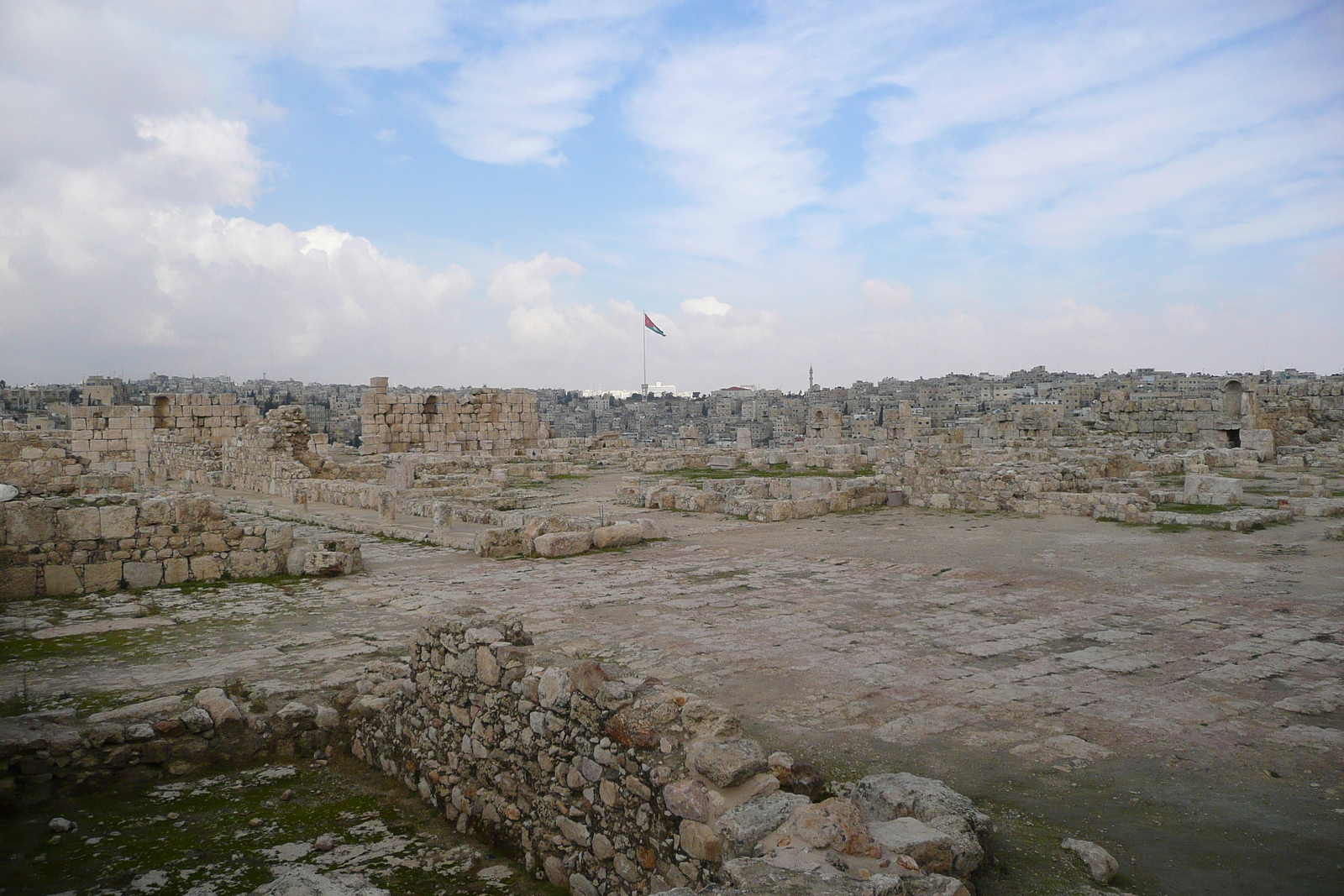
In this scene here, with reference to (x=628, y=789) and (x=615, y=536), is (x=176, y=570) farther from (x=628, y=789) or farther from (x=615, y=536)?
(x=628, y=789)

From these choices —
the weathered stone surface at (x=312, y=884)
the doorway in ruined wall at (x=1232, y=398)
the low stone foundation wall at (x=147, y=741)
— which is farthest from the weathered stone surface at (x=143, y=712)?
the doorway in ruined wall at (x=1232, y=398)

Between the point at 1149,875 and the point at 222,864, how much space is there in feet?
13.9

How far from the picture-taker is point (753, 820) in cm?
313

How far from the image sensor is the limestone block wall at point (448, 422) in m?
27.0

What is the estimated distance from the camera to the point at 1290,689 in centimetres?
560

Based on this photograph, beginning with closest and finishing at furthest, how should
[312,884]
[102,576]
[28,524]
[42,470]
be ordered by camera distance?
[312,884]
[28,524]
[102,576]
[42,470]

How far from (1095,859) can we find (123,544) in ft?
32.1

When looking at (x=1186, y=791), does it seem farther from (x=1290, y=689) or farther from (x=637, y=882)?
(x=637, y=882)

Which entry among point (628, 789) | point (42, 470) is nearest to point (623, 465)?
point (42, 470)

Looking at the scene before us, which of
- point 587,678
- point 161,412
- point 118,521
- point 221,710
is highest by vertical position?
point 161,412

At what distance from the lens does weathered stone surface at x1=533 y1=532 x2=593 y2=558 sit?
1139 cm

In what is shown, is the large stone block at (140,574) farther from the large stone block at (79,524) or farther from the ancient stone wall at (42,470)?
the ancient stone wall at (42,470)

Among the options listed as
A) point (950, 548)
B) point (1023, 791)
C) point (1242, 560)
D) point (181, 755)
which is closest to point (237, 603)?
point (181, 755)

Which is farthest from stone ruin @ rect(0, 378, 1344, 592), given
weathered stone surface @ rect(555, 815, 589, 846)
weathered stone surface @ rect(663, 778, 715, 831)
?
weathered stone surface @ rect(663, 778, 715, 831)
